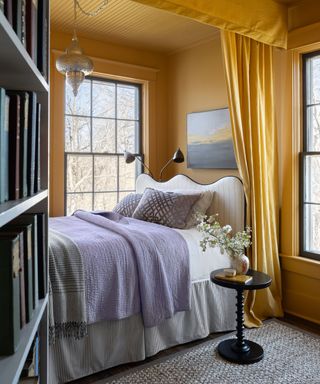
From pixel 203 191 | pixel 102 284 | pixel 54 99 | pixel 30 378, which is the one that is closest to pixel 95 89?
pixel 54 99

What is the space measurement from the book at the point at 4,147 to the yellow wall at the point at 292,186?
2817mm

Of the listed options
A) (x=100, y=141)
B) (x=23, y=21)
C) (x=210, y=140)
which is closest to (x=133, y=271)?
(x=23, y=21)

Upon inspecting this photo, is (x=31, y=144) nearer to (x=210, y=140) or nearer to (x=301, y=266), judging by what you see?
(x=301, y=266)

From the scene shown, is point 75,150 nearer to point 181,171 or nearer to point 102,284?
point 181,171

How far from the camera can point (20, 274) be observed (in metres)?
1.05

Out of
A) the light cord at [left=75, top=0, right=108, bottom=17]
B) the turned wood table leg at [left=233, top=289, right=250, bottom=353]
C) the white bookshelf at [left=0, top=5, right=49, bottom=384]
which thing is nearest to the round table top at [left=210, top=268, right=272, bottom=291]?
the turned wood table leg at [left=233, top=289, right=250, bottom=353]

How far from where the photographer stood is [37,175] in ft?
4.01

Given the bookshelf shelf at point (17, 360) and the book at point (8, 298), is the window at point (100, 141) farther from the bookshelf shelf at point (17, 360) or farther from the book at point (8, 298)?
the book at point (8, 298)

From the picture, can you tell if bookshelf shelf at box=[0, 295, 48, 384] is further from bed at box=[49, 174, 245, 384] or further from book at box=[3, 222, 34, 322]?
bed at box=[49, 174, 245, 384]

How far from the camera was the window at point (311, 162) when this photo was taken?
3254 millimetres

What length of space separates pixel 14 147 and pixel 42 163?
0.41m

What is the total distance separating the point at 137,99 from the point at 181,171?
1.04 m

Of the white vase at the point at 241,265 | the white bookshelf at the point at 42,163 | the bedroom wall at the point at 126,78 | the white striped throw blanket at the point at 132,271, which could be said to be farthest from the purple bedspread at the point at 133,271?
the bedroom wall at the point at 126,78

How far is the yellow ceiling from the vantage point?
3.48m
